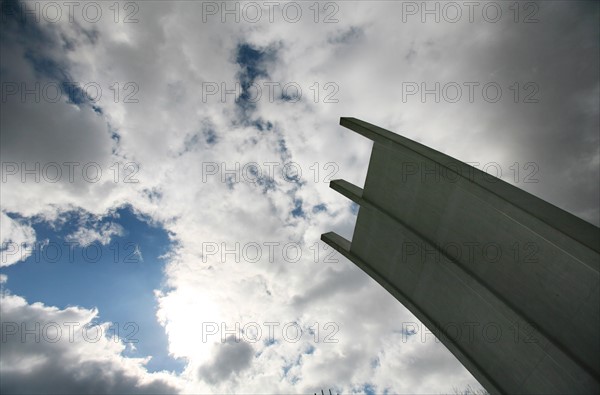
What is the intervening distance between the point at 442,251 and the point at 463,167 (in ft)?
11.6

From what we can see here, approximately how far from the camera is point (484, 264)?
1026 cm

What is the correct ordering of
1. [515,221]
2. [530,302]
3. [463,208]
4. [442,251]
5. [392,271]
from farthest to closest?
[392,271] → [442,251] → [463,208] → [530,302] → [515,221]

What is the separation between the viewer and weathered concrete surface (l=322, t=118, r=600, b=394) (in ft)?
26.9

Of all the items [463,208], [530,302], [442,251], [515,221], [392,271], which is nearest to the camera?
[515,221]

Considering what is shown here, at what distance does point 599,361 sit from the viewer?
322 inches

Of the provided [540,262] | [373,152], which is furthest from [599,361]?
[373,152]

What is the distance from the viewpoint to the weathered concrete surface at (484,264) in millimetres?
8203

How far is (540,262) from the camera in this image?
8805 millimetres

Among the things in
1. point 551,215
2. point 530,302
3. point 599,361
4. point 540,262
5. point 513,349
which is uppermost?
point 551,215

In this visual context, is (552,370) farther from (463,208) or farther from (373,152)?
(373,152)

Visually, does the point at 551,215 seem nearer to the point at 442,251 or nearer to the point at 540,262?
the point at 540,262

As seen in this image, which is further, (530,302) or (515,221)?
(530,302)

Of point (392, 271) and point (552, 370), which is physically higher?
point (392, 271)

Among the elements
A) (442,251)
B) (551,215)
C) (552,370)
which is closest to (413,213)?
(442,251)
